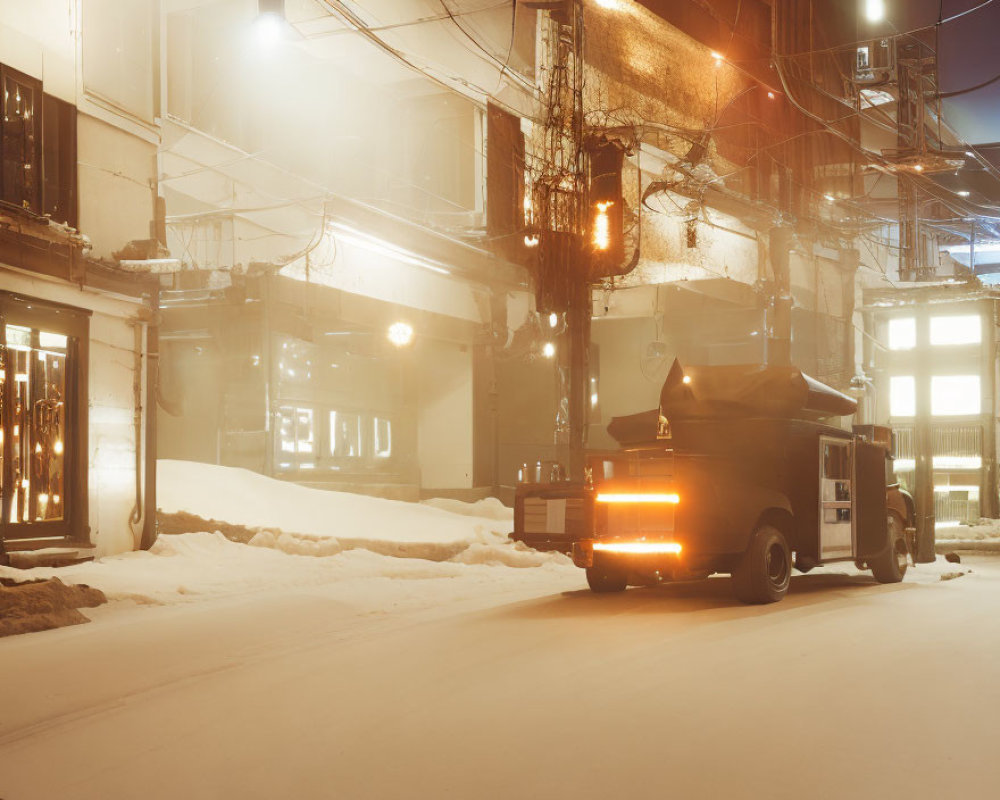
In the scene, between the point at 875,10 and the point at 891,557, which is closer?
the point at 891,557

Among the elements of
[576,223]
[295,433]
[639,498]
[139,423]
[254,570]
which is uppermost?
[576,223]

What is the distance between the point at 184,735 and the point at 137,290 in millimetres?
12301

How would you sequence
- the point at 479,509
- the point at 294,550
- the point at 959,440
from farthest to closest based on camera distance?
the point at 959,440 < the point at 479,509 < the point at 294,550

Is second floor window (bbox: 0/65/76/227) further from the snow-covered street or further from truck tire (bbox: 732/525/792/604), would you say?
truck tire (bbox: 732/525/792/604)

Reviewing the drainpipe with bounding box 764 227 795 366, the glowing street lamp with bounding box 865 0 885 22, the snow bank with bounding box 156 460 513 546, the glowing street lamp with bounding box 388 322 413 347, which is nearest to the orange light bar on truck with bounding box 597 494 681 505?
the snow bank with bounding box 156 460 513 546

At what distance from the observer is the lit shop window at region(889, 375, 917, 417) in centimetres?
3922

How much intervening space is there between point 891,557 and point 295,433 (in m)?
13.6

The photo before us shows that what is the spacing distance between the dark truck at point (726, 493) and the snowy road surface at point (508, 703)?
730mm

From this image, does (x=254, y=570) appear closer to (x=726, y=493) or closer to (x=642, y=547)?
(x=642, y=547)

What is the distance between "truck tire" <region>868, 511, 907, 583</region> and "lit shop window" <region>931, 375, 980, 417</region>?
22502mm

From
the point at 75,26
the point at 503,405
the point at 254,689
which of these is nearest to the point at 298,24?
the point at 75,26

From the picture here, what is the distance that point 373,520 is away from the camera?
21422 millimetres

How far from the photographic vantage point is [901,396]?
3938 centimetres

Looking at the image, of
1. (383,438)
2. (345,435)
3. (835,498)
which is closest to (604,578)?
(835,498)
